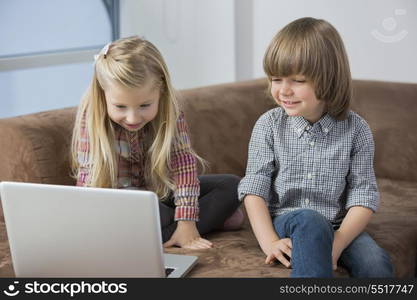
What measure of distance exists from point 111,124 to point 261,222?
18.8 inches

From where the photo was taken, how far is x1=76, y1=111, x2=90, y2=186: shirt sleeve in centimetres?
200

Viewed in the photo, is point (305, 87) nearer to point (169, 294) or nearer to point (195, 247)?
point (195, 247)

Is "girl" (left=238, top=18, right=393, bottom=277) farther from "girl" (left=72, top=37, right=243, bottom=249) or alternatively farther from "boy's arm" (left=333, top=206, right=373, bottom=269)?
"girl" (left=72, top=37, right=243, bottom=249)

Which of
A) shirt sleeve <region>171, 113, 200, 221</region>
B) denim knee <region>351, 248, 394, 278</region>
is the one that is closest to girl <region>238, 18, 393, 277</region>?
denim knee <region>351, 248, 394, 278</region>

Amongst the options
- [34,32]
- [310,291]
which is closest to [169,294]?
[310,291]

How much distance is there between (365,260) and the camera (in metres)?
1.83

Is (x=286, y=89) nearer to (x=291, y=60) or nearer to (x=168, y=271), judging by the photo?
(x=291, y=60)

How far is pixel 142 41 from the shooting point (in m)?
2.01

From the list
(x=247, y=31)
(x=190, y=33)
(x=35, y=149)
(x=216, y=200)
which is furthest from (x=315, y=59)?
(x=190, y=33)

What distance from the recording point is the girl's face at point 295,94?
188 cm

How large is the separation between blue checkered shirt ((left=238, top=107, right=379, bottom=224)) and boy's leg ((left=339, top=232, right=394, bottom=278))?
3.8 inches

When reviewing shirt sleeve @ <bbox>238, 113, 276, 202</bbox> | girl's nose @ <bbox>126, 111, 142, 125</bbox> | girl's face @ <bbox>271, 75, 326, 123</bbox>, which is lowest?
shirt sleeve @ <bbox>238, 113, 276, 202</bbox>

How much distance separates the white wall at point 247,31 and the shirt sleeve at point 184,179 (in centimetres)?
140

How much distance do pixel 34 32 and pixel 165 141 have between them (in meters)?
2.03
